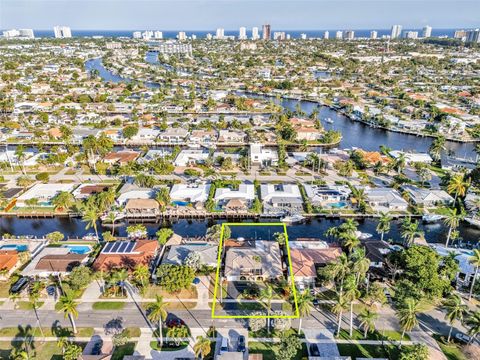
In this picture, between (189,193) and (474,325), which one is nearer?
(474,325)

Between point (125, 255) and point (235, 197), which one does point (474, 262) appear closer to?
point (235, 197)

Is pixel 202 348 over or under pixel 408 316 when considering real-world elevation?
under

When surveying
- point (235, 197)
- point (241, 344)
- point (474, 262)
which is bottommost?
point (241, 344)

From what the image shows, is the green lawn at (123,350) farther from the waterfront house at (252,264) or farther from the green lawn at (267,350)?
the waterfront house at (252,264)

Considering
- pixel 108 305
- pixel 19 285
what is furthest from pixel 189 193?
pixel 19 285

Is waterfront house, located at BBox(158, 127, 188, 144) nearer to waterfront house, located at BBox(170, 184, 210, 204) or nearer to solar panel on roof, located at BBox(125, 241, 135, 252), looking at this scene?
waterfront house, located at BBox(170, 184, 210, 204)

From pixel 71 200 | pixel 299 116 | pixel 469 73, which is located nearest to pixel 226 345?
pixel 71 200

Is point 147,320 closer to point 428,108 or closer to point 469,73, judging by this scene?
point 428,108

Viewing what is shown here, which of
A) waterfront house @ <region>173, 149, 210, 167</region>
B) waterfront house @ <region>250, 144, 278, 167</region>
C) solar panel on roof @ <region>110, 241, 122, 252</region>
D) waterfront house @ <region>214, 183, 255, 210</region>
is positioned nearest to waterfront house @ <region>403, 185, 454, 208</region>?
waterfront house @ <region>250, 144, 278, 167</region>
